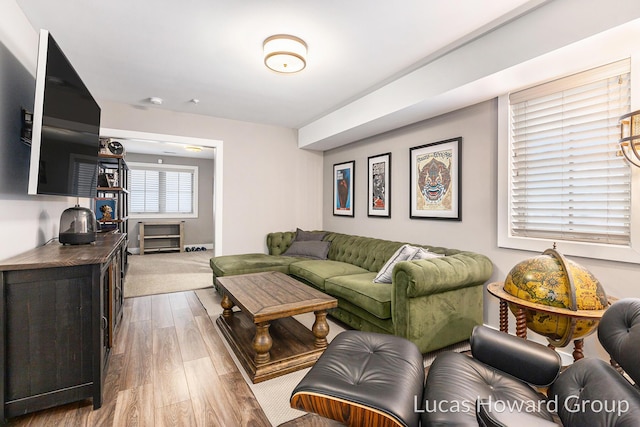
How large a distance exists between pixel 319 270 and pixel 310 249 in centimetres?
91

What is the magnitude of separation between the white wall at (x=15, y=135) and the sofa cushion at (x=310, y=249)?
2.80 metres

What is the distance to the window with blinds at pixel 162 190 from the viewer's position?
7438mm

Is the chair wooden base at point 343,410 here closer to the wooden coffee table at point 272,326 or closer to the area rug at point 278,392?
the area rug at point 278,392

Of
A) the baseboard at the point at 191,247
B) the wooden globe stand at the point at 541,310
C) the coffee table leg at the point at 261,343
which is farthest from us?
the baseboard at the point at 191,247

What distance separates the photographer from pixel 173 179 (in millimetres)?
7863

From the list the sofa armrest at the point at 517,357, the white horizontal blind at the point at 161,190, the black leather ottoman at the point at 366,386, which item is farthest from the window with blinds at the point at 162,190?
the sofa armrest at the point at 517,357

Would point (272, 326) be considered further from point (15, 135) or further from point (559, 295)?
point (15, 135)

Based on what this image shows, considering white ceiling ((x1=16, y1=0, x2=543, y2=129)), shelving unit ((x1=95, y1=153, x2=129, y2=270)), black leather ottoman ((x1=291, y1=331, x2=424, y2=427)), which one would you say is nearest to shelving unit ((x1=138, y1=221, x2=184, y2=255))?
shelving unit ((x1=95, y1=153, x2=129, y2=270))

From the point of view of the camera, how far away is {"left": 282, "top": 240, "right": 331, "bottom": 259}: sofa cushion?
425 cm

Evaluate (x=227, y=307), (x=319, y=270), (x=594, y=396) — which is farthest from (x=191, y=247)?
(x=594, y=396)

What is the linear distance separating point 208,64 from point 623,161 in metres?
3.33

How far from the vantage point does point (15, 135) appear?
6.31ft

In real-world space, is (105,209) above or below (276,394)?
above

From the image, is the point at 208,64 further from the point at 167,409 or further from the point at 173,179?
the point at 173,179
